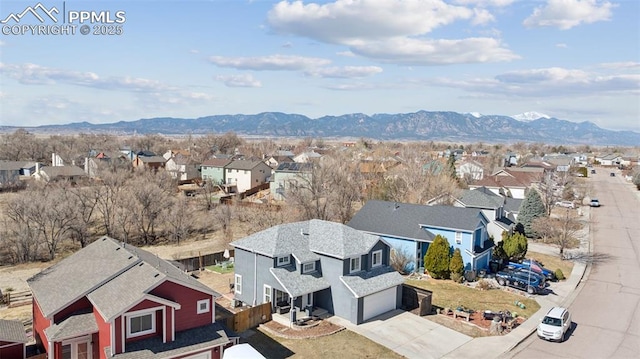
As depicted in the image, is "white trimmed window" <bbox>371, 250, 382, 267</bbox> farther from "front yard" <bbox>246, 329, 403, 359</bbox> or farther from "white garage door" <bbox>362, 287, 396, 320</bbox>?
"front yard" <bbox>246, 329, 403, 359</bbox>

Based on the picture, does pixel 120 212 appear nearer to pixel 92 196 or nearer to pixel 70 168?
pixel 92 196

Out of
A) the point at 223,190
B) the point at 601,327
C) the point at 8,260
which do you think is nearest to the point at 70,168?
the point at 223,190

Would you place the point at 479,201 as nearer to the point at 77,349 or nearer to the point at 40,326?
the point at 77,349

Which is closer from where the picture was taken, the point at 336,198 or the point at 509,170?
the point at 336,198

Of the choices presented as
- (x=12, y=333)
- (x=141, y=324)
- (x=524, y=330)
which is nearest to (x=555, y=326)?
(x=524, y=330)

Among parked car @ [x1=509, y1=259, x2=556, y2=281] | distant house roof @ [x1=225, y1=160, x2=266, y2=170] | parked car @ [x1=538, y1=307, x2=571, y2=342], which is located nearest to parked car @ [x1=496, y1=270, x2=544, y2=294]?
parked car @ [x1=509, y1=259, x2=556, y2=281]

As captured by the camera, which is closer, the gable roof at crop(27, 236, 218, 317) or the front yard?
the gable roof at crop(27, 236, 218, 317)

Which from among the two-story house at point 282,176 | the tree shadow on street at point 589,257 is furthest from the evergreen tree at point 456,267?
the two-story house at point 282,176

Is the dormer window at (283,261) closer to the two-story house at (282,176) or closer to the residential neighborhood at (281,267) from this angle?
the residential neighborhood at (281,267)
